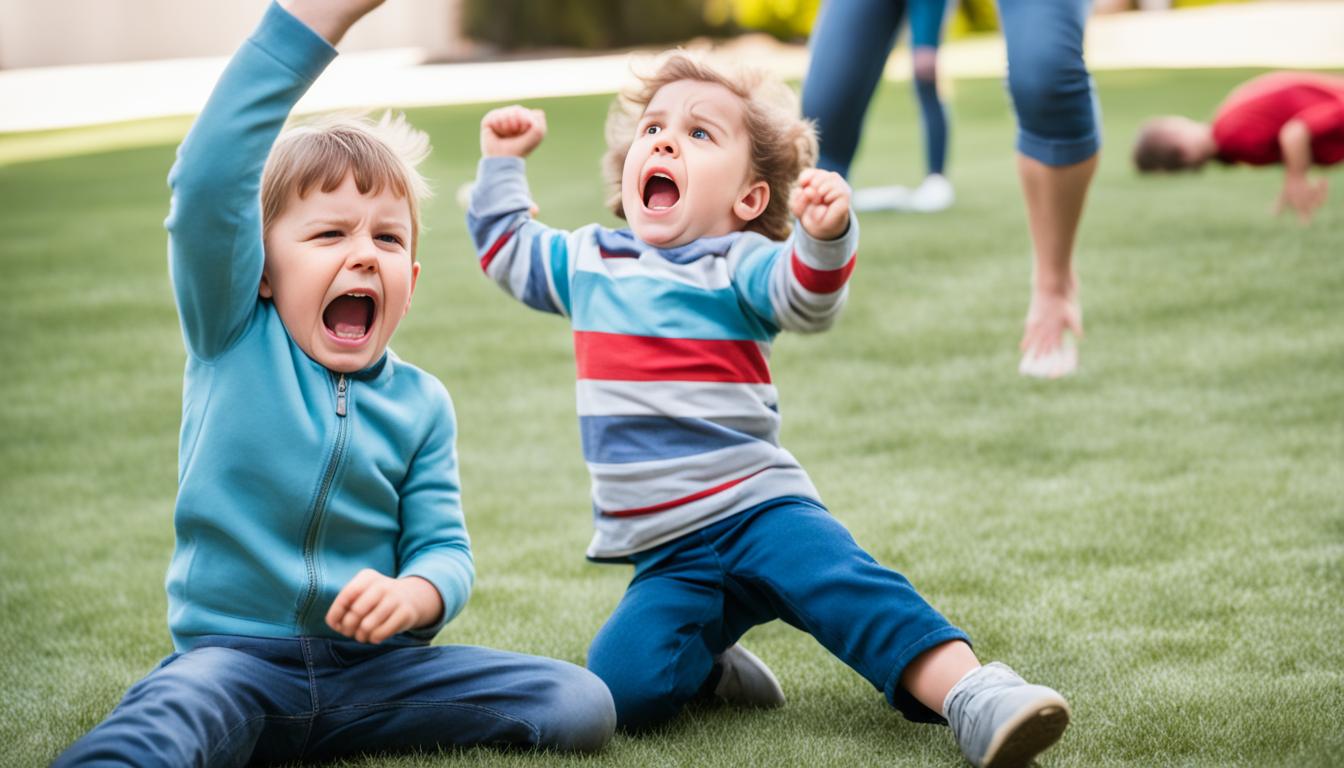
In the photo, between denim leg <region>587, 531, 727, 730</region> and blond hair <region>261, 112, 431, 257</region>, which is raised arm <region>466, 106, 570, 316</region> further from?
denim leg <region>587, 531, 727, 730</region>

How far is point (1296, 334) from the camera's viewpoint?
14.7 ft

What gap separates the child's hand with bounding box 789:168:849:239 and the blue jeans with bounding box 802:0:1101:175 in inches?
39.2

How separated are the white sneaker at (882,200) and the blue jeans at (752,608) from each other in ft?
16.4

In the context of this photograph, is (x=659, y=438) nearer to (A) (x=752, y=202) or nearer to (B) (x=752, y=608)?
(B) (x=752, y=608)

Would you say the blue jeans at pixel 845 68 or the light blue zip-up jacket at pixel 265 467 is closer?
the light blue zip-up jacket at pixel 265 467

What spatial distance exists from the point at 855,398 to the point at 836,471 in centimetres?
69

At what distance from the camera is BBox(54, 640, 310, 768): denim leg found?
1.67 m

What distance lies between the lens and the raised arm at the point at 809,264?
1.93 metres

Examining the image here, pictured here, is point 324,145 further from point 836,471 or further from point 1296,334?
point 1296,334

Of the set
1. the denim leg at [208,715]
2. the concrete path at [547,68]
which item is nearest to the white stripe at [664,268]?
the denim leg at [208,715]

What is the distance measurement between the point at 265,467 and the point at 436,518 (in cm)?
23

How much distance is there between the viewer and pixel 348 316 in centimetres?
203

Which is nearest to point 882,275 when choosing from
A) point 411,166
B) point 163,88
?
point 411,166

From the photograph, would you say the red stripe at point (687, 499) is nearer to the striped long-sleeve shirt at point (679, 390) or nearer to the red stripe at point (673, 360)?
the striped long-sleeve shirt at point (679, 390)
